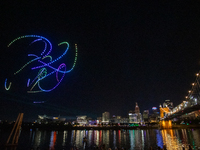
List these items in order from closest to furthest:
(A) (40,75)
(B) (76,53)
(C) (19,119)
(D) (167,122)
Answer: (C) (19,119) < (A) (40,75) < (B) (76,53) < (D) (167,122)

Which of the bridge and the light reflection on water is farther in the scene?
the bridge

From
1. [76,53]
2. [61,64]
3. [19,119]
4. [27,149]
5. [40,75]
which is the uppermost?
[76,53]

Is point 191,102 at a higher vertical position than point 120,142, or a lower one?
higher

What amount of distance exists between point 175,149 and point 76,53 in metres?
31.2

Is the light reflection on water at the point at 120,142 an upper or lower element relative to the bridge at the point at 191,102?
lower

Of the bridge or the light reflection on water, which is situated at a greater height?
the bridge

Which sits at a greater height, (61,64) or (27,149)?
(61,64)

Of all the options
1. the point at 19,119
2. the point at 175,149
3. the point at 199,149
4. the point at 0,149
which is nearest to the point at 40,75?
the point at 19,119

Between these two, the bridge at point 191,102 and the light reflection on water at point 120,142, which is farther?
the bridge at point 191,102

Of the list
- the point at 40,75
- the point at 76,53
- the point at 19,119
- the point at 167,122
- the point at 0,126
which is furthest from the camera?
the point at 0,126

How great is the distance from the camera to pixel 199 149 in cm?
2917

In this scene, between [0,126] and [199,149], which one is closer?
[199,149]

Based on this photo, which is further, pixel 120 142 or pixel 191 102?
pixel 120 142

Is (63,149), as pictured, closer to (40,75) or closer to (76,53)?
(40,75)
